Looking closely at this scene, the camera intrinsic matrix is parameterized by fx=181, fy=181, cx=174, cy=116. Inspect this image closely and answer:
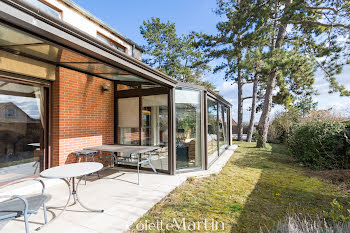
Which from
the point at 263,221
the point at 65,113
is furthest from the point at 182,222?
the point at 65,113

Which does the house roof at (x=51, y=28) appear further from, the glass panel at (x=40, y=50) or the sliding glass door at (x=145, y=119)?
the sliding glass door at (x=145, y=119)

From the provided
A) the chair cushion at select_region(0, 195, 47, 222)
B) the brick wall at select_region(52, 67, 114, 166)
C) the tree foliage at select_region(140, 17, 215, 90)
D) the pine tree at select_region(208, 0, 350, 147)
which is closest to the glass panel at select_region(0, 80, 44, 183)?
the brick wall at select_region(52, 67, 114, 166)

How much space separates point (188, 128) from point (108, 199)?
2.95m

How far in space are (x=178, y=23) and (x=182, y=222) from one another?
2334cm

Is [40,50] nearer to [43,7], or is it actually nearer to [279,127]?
[43,7]

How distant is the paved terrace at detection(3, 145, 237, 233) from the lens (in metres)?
2.55

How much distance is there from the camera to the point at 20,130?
13.0 ft

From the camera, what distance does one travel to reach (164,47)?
2184 cm

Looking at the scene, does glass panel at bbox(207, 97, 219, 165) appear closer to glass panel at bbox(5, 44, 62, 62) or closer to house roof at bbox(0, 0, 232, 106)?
house roof at bbox(0, 0, 232, 106)

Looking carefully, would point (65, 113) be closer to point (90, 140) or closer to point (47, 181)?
point (90, 140)

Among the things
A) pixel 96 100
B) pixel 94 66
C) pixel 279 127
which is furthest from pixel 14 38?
pixel 279 127

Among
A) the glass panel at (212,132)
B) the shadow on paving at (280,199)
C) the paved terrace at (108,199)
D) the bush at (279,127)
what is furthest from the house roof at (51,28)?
the bush at (279,127)

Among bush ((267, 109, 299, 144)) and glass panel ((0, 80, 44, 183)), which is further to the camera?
bush ((267, 109, 299, 144))

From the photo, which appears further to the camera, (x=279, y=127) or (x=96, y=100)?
(x=279, y=127)
